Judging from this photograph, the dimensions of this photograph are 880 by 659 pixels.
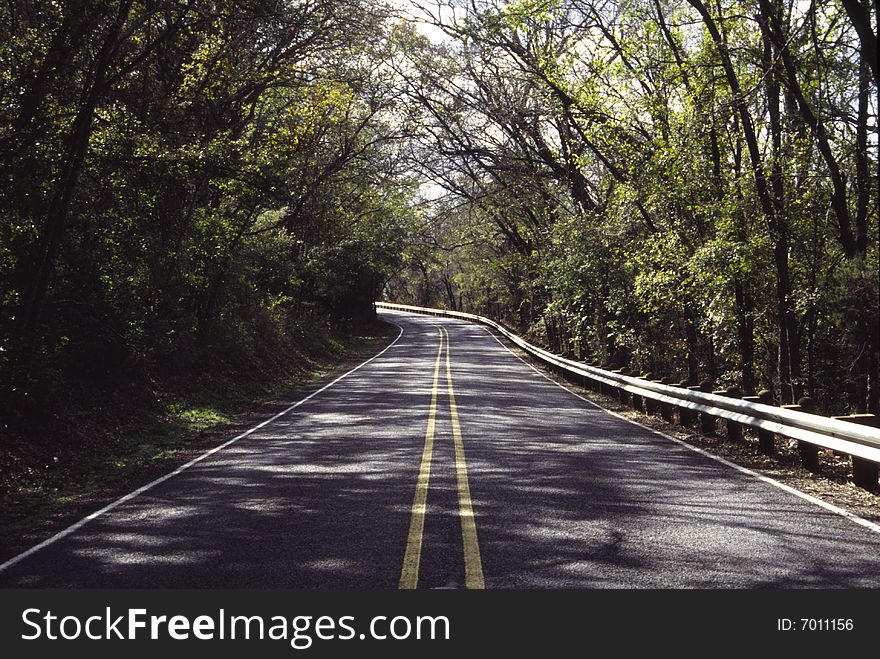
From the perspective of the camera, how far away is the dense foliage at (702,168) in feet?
47.5

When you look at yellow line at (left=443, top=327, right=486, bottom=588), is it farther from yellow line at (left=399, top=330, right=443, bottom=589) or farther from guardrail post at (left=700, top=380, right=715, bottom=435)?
guardrail post at (left=700, top=380, right=715, bottom=435)

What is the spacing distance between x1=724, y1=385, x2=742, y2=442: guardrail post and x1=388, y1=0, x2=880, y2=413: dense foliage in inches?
101

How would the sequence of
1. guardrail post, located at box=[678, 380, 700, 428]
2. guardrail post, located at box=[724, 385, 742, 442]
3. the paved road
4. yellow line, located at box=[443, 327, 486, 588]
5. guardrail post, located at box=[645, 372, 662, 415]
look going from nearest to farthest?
1. yellow line, located at box=[443, 327, 486, 588]
2. the paved road
3. guardrail post, located at box=[724, 385, 742, 442]
4. guardrail post, located at box=[678, 380, 700, 428]
5. guardrail post, located at box=[645, 372, 662, 415]

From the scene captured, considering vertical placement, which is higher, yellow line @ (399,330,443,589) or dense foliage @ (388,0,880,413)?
dense foliage @ (388,0,880,413)

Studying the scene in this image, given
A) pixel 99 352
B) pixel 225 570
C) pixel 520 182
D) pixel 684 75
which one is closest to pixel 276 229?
pixel 520 182

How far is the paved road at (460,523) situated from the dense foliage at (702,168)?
202 inches

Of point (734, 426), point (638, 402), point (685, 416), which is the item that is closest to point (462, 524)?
point (734, 426)

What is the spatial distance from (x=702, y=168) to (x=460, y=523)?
12220 millimetres

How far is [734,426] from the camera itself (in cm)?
1257

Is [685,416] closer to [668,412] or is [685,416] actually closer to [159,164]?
[668,412]

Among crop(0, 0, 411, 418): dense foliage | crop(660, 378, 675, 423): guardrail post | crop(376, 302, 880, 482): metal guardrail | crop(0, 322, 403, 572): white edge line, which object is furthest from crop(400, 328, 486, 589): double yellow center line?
crop(0, 0, 411, 418): dense foliage

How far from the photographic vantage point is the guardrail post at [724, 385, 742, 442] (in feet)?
40.4

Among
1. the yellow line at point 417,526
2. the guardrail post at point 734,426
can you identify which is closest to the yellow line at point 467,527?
the yellow line at point 417,526

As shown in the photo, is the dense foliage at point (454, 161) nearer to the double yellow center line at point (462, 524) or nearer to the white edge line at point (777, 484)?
the white edge line at point (777, 484)
